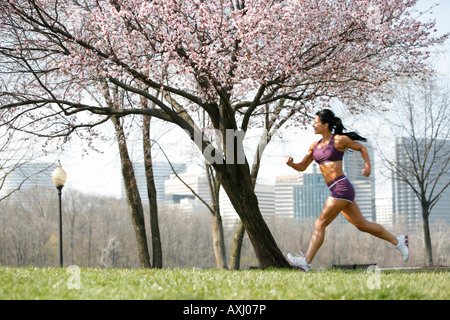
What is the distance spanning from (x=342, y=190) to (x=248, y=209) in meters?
2.98

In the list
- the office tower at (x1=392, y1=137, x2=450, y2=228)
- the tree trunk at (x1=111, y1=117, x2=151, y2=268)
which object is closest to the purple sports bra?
the tree trunk at (x1=111, y1=117, x2=151, y2=268)

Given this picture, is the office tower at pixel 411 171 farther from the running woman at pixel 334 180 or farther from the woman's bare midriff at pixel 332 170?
the woman's bare midriff at pixel 332 170

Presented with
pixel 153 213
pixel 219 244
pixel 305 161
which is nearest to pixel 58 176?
pixel 153 213

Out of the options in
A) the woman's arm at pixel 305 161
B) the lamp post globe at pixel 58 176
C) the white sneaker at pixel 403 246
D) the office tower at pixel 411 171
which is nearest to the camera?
the white sneaker at pixel 403 246

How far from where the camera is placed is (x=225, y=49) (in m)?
11.2

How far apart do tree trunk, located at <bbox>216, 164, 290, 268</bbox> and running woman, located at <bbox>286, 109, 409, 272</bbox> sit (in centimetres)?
201

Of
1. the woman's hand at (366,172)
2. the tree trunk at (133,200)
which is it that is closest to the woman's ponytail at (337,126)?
the woman's hand at (366,172)

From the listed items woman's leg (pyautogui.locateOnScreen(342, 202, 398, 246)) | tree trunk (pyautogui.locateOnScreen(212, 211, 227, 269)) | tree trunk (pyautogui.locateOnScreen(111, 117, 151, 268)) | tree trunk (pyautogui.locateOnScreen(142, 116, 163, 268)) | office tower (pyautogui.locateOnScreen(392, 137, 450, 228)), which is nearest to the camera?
woman's leg (pyautogui.locateOnScreen(342, 202, 398, 246))

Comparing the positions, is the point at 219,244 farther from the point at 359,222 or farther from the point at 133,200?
the point at 359,222

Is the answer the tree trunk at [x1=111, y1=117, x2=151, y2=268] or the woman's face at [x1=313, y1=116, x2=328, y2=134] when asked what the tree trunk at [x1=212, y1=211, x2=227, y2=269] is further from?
the woman's face at [x1=313, y1=116, x2=328, y2=134]

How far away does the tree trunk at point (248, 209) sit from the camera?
10938 mm

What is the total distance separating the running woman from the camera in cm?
840

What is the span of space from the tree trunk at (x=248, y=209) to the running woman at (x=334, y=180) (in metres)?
2.01

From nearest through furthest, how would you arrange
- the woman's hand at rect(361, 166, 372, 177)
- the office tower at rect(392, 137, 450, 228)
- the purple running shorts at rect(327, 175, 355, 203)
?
the woman's hand at rect(361, 166, 372, 177) < the purple running shorts at rect(327, 175, 355, 203) < the office tower at rect(392, 137, 450, 228)
